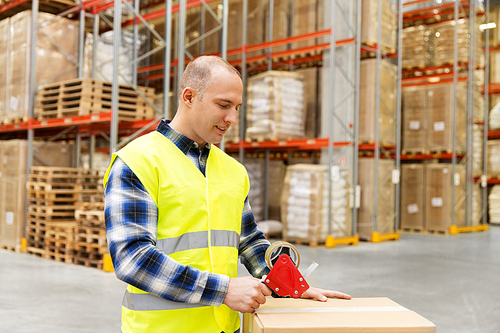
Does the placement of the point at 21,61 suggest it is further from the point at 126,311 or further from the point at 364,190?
the point at 126,311

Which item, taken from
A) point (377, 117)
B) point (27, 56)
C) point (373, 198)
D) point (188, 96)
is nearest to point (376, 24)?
point (377, 117)

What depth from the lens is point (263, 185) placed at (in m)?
12.1

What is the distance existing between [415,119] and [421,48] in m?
1.92

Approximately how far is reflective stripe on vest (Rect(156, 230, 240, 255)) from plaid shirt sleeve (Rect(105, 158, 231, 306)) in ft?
0.18

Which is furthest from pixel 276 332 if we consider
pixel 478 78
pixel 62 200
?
pixel 478 78

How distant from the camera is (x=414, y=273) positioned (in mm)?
7219

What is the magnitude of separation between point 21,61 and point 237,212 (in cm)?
842

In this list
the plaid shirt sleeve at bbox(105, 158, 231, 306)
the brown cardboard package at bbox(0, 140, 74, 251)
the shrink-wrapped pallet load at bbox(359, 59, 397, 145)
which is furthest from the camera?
the shrink-wrapped pallet load at bbox(359, 59, 397, 145)

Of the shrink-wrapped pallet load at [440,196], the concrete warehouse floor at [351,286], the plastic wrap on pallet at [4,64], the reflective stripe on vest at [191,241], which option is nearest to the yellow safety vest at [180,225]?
the reflective stripe on vest at [191,241]

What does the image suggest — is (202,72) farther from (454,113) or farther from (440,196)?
(454,113)

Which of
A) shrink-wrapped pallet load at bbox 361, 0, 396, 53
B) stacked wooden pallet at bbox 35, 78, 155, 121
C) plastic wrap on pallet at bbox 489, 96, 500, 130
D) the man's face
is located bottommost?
the man's face

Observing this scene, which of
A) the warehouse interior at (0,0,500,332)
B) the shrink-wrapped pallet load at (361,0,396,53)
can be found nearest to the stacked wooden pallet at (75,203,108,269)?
the warehouse interior at (0,0,500,332)

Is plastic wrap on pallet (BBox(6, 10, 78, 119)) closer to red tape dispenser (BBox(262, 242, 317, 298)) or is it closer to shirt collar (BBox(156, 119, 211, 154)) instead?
shirt collar (BBox(156, 119, 211, 154))

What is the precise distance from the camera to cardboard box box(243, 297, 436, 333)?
1416mm
